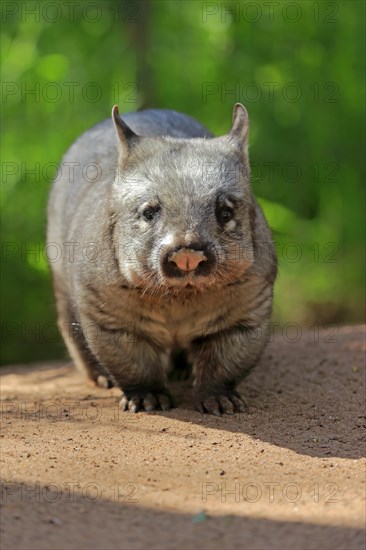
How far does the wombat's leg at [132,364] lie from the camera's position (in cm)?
614

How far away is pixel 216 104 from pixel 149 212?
6.02m

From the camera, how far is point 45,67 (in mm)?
10711

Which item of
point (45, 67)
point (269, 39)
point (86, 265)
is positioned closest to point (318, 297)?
point (269, 39)

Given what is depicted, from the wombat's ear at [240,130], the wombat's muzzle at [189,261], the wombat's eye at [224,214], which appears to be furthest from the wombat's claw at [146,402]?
the wombat's ear at [240,130]

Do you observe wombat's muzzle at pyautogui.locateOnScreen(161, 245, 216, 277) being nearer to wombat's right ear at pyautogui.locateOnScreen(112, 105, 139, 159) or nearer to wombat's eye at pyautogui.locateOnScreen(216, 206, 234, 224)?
wombat's eye at pyautogui.locateOnScreen(216, 206, 234, 224)

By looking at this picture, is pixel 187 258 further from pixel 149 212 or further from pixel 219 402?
pixel 219 402

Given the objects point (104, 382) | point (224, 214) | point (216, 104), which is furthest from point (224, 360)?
point (216, 104)

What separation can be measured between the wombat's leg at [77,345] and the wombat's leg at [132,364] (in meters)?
0.75

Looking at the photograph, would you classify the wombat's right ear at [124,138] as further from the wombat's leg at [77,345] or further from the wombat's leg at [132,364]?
the wombat's leg at [77,345]

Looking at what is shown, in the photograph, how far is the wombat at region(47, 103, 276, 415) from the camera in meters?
5.56

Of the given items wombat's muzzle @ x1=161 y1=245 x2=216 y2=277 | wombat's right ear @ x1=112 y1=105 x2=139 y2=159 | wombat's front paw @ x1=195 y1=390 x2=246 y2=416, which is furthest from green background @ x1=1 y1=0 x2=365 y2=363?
wombat's muzzle @ x1=161 y1=245 x2=216 y2=277

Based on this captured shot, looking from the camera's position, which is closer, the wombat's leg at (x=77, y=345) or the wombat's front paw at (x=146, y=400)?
the wombat's front paw at (x=146, y=400)

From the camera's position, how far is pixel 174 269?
17.6 ft

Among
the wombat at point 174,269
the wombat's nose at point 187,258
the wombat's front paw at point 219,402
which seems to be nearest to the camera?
the wombat's nose at point 187,258
